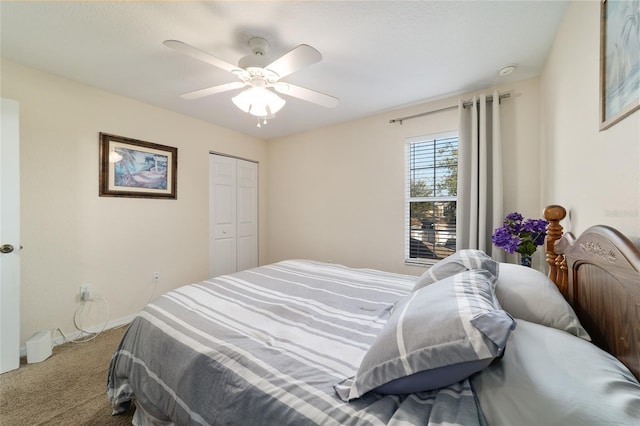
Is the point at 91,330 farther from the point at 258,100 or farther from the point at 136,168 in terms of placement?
the point at 258,100

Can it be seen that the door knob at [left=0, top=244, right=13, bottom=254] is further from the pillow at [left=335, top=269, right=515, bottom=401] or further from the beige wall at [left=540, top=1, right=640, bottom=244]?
the beige wall at [left=540, top=1, right=640, bottom=244]

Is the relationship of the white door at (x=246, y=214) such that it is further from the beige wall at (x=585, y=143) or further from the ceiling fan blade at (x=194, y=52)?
the beige wall at (x=585, y=143)

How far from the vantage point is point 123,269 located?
274cm

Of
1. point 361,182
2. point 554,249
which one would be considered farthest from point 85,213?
point 554,249

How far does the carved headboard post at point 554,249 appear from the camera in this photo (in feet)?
4.11

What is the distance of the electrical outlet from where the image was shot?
246 centimetres

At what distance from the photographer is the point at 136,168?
2.82 meters

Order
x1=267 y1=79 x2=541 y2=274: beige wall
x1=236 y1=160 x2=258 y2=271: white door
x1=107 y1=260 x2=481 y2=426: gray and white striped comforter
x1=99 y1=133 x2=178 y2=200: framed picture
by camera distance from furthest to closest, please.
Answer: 1. x1=236 y1=160 x2=258 y2=271: white door
2. x1=99 y1=133 x2=178 y2=200: framed picture
3. x1=267 y1=79 x2=541 y2=274: beige wall
4. x1=107 y1=260 x2=481 y2=426: gray and white striped comforter

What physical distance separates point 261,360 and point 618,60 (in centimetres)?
171

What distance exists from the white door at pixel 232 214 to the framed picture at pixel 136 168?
57cm

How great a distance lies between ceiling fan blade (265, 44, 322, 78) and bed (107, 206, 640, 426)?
1.35 metres

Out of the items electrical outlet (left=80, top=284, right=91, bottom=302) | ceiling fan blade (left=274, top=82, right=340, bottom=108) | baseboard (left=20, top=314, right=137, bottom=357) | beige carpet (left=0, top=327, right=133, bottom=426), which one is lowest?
beige carpet (left=0, top=327, right=133, bottom=426)

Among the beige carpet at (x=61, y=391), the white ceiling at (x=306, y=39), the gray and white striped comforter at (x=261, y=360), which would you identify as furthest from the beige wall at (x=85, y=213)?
the gray and white striped comforter at (x=261, y=360)

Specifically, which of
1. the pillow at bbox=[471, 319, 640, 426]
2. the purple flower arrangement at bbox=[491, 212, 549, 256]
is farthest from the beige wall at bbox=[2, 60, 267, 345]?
the purple flower arrangement at bbox=[491, 212, 549, 256]
